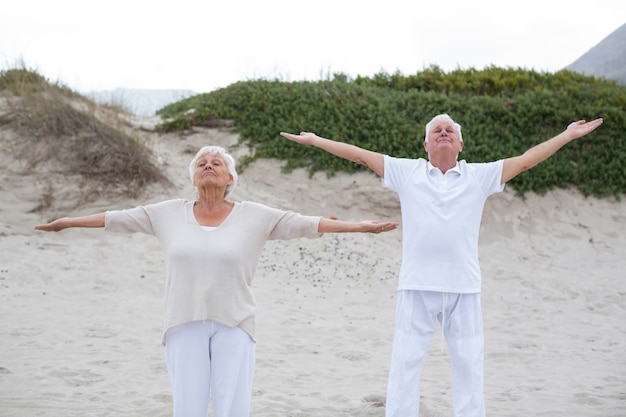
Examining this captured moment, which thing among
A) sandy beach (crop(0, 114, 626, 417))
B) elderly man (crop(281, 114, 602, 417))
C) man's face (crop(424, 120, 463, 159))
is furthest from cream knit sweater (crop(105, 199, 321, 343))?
sandy beach (crop(0, 114, 626, 417))

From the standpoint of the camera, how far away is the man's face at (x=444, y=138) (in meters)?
3.99

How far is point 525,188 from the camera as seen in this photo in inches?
499

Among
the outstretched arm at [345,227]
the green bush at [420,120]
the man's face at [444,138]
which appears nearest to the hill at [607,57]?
the green bush at [420,120]

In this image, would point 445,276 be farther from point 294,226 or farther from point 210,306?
point 210,306

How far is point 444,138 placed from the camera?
4.00 meters

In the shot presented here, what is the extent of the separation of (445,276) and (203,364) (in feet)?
4.62

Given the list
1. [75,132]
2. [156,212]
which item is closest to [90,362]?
[156,212]

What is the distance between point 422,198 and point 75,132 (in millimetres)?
9672

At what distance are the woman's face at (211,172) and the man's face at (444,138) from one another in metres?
1.25

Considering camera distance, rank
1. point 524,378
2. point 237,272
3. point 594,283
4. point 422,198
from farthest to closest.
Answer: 1. point 594,283
2. point 524,378
3. point 422,198
4. point 237,272

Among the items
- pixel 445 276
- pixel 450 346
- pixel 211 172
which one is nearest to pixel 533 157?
pixel 445 276

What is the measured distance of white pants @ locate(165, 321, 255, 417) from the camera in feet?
11.3

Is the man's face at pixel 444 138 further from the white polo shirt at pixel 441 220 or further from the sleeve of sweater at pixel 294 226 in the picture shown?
the sleeve of sweater at pixel 294 226

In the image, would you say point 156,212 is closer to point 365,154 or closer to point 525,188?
point 365,154
